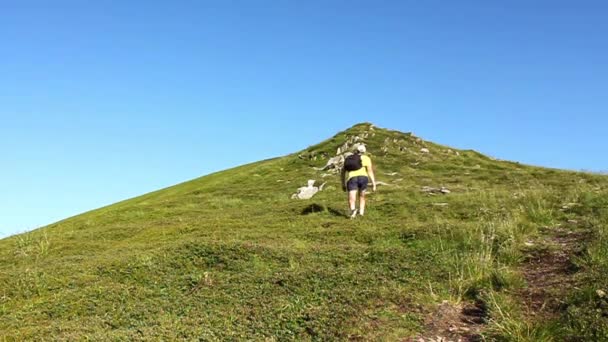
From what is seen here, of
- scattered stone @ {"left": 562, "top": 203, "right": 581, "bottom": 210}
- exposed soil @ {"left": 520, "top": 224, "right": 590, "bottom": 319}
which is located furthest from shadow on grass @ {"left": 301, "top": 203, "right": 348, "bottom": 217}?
exposed soil @ {"left": 520, "top": 224, "right": 590, "bottom": 319}


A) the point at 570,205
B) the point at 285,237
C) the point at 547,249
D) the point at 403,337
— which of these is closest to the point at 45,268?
the point at 285,237

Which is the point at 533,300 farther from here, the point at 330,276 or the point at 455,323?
the point at 330,276

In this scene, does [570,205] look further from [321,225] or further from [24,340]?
[24,340]

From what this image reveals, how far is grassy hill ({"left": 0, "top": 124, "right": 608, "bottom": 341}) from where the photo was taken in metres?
10.1

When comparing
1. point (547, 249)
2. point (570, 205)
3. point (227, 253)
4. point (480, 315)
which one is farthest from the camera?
point (570, 205)

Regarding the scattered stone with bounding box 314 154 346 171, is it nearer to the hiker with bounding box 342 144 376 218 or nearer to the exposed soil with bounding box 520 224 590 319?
the hiker with bounding box 342 144 376 218

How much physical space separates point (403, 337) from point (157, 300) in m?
5.96

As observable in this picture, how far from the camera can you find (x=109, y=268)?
50.1ft

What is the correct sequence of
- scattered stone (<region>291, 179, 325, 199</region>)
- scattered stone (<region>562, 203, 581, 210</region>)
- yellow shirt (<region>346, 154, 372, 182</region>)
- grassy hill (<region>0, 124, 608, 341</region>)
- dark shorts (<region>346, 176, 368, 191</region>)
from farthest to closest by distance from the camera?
scattered stone (<region>291, 179, 325, 199</region>) < yellow shirt (<region>346, 154, 372, 182</region>) < dark shorts (<region>346, 176, 368, 191</region>) < scattered stone (<region>562, 203, 581, 210</region>) < grassy hill (<region>0, 124, 608, 341</region>)

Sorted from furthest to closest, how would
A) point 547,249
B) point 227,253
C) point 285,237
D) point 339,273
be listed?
point 285,237, point 227,253, point 547,249, point 339,273

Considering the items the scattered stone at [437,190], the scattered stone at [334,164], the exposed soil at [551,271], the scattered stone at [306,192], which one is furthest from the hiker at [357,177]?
the scattered stone at [334,164]

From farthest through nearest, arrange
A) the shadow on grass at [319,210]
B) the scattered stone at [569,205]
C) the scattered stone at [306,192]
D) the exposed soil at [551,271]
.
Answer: the scattered stone at [306,192] < the shadow on grass at [319,210] < the scattered stone at [569,205] < the exposed soil at [551,271]

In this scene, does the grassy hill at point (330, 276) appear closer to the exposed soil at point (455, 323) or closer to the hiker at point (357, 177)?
the exposed soil at point (455, 323)

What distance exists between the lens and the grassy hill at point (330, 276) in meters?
10.1
